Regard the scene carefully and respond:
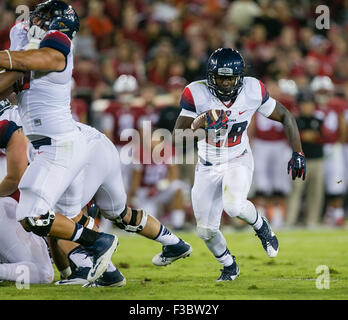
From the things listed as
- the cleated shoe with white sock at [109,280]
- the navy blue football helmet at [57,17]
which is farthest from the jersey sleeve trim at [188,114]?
the cleated shoe with white sock at [109,280]

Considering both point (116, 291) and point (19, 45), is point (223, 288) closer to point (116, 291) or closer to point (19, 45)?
point (116, 291)

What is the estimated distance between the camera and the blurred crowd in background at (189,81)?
1012cm

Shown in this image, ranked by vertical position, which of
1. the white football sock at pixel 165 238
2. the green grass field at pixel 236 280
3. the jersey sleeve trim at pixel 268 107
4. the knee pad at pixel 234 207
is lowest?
the green grass field at pixel 236 280

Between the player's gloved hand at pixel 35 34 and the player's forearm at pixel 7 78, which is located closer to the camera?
the player's forearm at pixel 7 78

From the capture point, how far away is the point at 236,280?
567 centimetres

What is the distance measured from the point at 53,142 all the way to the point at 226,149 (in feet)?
4.95

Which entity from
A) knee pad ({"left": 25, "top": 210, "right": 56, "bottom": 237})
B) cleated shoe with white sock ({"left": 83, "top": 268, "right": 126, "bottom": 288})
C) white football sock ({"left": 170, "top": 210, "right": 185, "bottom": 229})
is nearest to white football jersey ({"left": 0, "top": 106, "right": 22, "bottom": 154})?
knee pad ({"left": 25, "top": 210, "right": 56, "bottom": 237})

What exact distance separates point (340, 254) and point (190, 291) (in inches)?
108

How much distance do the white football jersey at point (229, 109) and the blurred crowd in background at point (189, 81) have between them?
3517 millimetres

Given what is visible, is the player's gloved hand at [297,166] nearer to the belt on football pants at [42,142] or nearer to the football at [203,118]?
the football at [203,118]

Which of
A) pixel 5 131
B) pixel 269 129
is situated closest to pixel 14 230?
pixel 5 131

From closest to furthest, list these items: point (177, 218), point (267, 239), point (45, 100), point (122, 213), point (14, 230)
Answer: point (45, 100) < point (122, 213) < point (14, 230) < point (267, 239) < point (177, 218)

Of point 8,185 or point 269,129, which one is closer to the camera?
point 8,185

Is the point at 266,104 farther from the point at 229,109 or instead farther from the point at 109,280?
the point at 109,280
